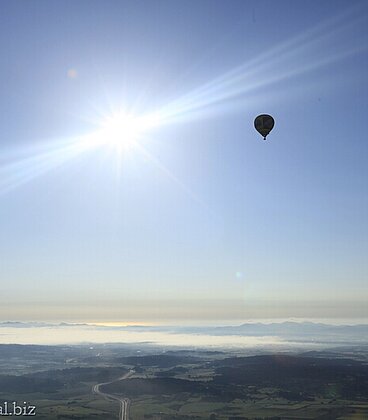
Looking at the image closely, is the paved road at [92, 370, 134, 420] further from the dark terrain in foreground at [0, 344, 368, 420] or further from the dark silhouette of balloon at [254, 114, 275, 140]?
the dark silhouette of balloon at [254, 114, 275, 140]

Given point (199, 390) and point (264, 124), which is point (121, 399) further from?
point (264, 124)

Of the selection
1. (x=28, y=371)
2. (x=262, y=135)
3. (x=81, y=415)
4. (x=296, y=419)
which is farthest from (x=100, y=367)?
(x=262, y=135)

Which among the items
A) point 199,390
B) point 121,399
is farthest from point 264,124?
point 199,390

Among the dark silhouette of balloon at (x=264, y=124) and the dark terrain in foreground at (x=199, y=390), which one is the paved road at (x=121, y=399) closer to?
the dark terrain in foreground at (x=199, y=390)

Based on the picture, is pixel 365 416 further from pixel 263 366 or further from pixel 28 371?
pixel 28 371

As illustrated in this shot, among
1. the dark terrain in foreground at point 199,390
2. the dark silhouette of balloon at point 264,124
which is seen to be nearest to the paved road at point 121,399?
the dark terrain in foreground at point 199,390
